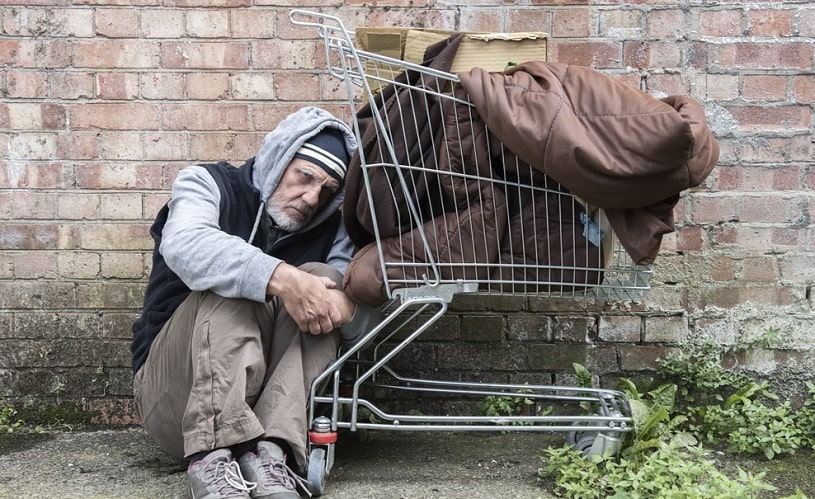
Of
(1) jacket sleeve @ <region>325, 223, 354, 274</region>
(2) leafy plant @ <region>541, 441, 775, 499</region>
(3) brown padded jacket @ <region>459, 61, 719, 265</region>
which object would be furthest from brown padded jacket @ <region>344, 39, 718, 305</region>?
(2) leafy plant @ <region>541, 441, 775, 499</region>

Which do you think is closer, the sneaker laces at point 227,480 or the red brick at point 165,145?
the sneaker laces at point 227,480

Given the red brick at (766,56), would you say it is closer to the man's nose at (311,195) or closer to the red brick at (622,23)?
the red brick at (622,23)

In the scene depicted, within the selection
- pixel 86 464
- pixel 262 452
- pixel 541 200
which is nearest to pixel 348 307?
pixel 262 452

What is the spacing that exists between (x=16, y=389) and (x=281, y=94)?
169 centimetres

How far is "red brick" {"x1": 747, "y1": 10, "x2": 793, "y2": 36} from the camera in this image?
10.3 ft

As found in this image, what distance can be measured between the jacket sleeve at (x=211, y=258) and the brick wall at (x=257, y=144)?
0.80 metres

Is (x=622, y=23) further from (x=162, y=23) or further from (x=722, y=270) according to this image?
(x=162, y=23)

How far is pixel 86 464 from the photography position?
2848mm

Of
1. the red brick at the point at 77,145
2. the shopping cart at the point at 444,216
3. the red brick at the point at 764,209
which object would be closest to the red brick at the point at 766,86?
the red brick at the point at 764,209

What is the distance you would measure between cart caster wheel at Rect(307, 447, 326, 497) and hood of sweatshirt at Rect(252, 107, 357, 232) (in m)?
0.80

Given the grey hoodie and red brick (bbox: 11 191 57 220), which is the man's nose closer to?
the grey hoodie

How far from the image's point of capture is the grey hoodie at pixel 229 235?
2.39 meters

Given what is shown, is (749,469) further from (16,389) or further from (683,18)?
(16,389)

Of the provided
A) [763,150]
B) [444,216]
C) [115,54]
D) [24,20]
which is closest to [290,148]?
[444,216]
